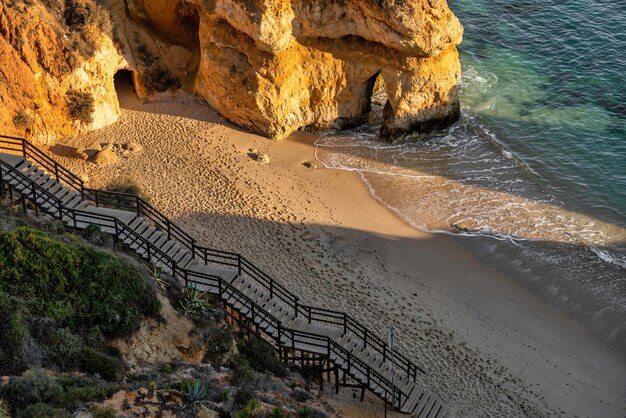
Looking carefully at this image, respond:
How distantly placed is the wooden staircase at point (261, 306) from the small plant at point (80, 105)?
9.27 meters

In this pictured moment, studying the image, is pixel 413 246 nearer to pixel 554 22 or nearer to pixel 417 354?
pixel 417 354

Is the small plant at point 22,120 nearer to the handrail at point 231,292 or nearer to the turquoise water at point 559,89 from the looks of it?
the handrail at point 231,292

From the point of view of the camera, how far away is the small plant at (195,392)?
1584 centimetres

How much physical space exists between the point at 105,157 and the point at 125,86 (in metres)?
6.06

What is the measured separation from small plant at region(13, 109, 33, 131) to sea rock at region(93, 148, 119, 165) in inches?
112

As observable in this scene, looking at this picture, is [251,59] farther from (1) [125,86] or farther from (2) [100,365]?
(2) [100,365]

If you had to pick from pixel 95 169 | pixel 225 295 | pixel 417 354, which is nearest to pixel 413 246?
pixel 417 354

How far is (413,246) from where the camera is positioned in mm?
28922

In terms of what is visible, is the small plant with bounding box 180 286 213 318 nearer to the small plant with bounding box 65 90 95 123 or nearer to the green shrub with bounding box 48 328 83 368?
the green shrub with bounding box 48 328 83 368

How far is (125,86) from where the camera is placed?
35219 millimetres

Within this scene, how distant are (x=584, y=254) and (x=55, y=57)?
22151 millimetres

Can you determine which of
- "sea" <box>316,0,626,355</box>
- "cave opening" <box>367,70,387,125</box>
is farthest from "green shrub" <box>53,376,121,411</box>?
"cave opening" <box>367,70,387,125</box>

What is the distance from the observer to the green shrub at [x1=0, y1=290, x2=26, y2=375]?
1547cm

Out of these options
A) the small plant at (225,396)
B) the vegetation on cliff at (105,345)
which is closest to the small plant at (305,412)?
the vegetation on cliff at (105,345)
